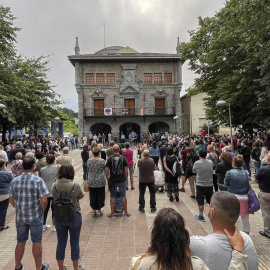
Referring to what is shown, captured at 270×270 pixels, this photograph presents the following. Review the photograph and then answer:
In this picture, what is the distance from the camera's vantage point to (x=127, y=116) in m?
33.0

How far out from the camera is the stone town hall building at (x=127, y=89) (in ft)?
109

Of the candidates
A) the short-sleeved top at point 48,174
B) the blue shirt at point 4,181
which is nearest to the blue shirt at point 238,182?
the short-sleeved top at point 48,174

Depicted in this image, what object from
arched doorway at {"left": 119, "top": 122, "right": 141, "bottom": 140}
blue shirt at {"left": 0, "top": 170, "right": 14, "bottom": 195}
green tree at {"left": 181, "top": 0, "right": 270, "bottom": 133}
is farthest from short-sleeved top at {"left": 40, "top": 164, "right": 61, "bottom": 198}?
arched doorway at {"left": 119, "top": 122, "right": 141, "bottom": 140}

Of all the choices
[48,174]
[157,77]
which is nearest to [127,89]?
[157,77]

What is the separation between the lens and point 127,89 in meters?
33.6

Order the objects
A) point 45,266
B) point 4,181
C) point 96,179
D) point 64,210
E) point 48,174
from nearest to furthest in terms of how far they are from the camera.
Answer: point 64,210, point 45,266, point 4,181, point 48,174, point 96,179

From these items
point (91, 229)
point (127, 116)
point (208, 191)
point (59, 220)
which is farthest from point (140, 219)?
point (127, 116)

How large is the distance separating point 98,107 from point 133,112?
464cm

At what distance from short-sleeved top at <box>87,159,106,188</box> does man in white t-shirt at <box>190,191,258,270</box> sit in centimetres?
435

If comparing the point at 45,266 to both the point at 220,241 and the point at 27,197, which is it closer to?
the point at 27,197

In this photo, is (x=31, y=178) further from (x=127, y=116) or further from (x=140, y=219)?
(x=127, y=116)

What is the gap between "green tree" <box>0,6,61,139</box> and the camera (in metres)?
18.2

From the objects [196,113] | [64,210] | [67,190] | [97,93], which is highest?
[97,93]

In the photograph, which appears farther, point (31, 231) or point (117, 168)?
point (117, 168)
